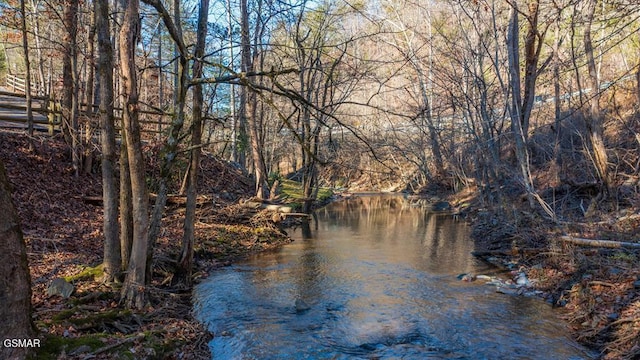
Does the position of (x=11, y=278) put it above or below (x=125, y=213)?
below

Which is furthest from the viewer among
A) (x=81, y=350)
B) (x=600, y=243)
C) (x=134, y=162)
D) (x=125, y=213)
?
(x=600, y=243)

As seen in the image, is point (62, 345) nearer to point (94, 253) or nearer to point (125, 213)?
point (125, 213)

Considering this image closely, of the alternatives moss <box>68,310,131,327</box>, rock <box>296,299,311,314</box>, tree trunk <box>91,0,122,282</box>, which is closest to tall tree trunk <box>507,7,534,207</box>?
rock <box>296,299,311,314</box>

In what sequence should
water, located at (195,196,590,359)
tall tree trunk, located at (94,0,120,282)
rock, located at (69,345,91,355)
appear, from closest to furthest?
1. rock, located at (69,345,91,355)
2. water, located at (195,196,590,359)
3. tall tree trunk, located at (94,0,120,282)

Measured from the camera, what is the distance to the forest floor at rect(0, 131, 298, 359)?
5.62m

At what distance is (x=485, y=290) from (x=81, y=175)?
12757mm

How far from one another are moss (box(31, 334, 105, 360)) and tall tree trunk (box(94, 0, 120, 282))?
2.18 meters

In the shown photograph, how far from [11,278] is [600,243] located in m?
10.4

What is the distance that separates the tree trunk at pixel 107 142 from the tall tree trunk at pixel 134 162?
78cm

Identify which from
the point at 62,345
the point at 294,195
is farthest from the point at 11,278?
the point at 294,195

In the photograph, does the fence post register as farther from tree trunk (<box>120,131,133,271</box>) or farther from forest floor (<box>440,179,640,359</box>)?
forest floor (<box>440,179,640,359</box>)

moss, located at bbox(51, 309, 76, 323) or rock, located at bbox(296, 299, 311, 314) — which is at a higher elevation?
moss, located at bbox(51, 309, 76, 323)

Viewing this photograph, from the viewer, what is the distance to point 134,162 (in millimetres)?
6520

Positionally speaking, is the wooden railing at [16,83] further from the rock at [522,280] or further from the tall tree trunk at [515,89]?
the rock at [522,280]
